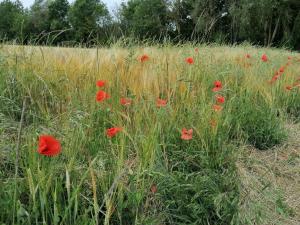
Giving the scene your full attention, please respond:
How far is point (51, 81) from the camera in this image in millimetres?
2170

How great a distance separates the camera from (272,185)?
74.1 inches

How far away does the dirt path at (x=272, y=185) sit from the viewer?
1.58 metres

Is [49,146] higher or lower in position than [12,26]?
lower

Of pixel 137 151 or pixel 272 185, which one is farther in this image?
pixel 272 185

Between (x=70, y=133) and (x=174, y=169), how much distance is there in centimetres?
55

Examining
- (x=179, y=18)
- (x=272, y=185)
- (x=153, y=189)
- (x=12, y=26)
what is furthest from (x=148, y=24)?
(x=153, y=189)

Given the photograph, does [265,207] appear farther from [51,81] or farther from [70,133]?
[51,81]

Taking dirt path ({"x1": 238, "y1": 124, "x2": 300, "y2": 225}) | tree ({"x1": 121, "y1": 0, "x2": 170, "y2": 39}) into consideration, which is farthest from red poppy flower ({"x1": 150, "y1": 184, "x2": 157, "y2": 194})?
tree ({"x1": 121, "y1": 0, "x2": 170, "y2": 39})

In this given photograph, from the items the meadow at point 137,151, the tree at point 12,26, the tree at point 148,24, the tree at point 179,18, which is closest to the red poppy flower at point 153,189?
the meadow at point 137,151

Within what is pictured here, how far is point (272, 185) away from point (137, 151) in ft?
3.08

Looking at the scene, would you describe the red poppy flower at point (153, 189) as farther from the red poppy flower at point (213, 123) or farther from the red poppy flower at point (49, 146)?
the red poppy flower at point (49, 146)

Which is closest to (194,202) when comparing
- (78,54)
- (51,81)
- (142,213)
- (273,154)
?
(142,213)

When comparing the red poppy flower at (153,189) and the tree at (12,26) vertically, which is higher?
the tree at (12,26)

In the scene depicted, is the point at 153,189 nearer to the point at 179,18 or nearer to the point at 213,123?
the point at 213,123
